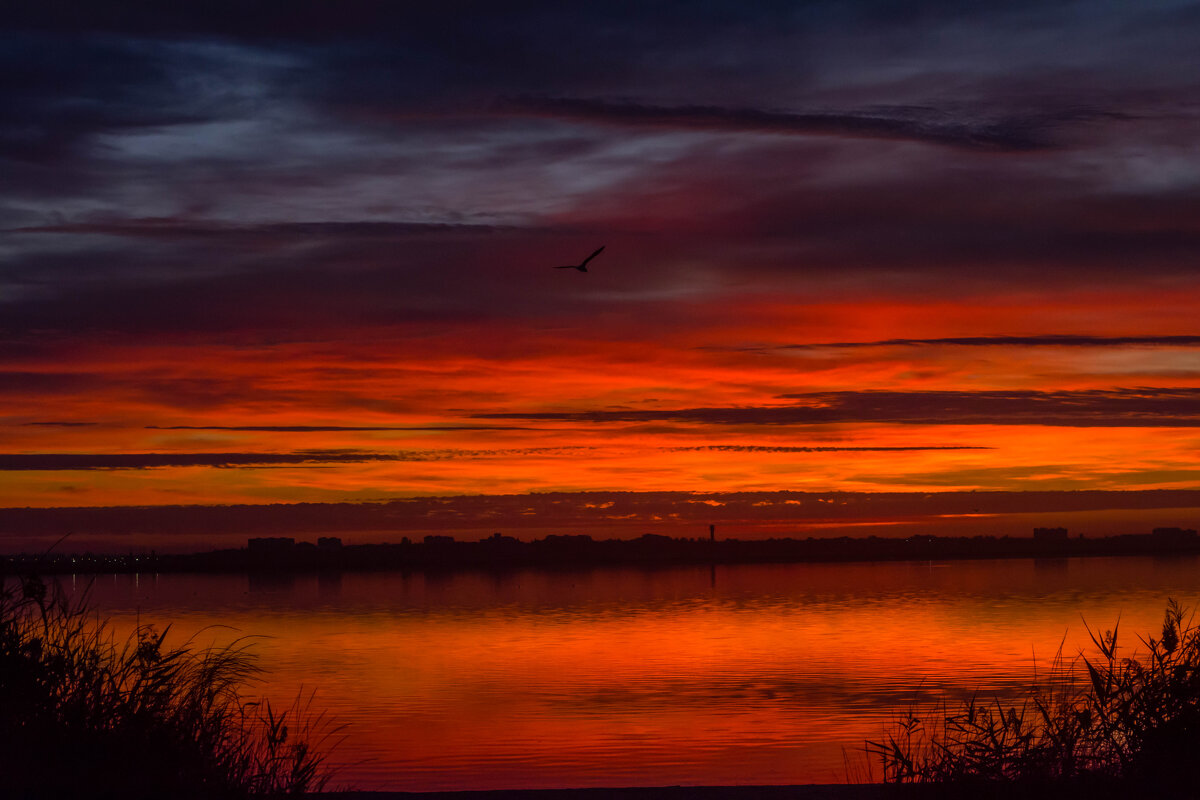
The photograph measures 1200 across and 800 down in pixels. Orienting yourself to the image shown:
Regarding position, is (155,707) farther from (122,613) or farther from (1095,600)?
(1095,600)

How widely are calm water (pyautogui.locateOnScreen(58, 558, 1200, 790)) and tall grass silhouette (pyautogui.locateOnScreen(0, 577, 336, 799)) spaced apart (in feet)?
34.1

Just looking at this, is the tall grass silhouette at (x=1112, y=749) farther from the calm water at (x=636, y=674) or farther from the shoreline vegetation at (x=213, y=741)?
the calm water at (x=636, y=674)

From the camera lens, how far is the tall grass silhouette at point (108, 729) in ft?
45.4

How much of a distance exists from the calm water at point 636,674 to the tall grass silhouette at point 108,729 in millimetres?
10381

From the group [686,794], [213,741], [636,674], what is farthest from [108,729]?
[636,674]

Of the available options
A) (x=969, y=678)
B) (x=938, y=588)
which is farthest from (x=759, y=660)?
(x=938, y=588)

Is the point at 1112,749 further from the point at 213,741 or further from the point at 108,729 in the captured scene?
the point at 108,729

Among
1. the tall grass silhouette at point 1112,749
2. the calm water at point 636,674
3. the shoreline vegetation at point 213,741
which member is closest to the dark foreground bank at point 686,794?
the shoreline vegetation at point 213,741

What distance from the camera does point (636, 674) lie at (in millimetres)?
48219

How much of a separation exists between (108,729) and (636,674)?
3493cm

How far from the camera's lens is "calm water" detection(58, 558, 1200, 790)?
28.7 metres

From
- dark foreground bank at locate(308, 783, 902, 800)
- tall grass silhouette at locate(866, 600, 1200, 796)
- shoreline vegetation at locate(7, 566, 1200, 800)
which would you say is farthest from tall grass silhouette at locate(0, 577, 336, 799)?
tall grass silhouette at locate(866, 600, 1200, 796)

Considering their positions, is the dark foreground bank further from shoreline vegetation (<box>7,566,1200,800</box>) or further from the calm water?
the calm water

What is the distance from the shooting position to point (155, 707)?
1473cm
